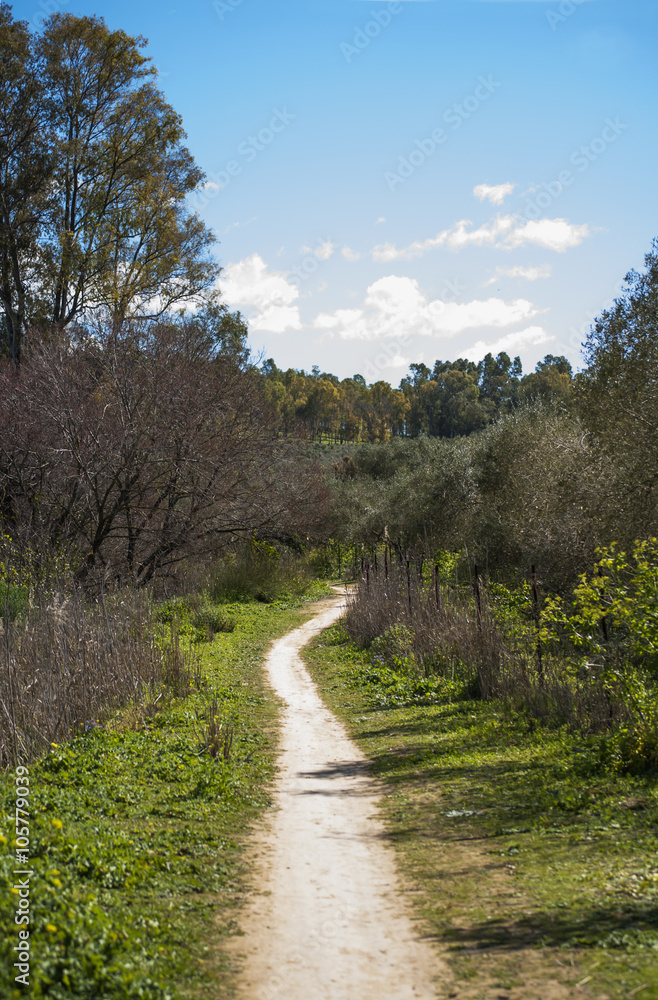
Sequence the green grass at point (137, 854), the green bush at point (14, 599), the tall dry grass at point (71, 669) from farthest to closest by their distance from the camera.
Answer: the green bush at point (14, 599), the tall dry grass at point (71, 669), the green grass at point (137, 854)

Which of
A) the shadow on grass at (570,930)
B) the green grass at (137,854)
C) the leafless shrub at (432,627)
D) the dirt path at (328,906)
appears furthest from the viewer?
the leafless shrub at (432,627)

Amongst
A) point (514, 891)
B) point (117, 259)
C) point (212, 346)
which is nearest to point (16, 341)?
point (117, 259)

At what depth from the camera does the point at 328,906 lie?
471 centimetres

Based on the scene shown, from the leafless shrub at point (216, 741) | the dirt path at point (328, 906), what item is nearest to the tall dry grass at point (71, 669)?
the leafless shrub at point (216, 741)

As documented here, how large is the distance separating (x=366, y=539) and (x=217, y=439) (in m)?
17.8

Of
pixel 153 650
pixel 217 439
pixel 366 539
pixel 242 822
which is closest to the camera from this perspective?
pixel 242 822

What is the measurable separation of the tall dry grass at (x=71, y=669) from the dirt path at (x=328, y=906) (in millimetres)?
2356

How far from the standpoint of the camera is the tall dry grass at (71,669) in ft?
24.0

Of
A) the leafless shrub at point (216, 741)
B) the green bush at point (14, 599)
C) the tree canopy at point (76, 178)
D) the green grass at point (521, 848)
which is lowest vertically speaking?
the green grass at point (521, 848)

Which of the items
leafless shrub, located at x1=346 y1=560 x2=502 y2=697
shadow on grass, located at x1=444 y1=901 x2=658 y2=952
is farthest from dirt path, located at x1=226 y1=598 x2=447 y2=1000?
leafless shrub, located at x1=346 y1=560 x2=502 y2=697

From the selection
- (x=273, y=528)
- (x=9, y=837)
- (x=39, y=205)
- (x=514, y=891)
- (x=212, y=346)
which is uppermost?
(x=39, y=205)

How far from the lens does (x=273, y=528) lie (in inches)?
823

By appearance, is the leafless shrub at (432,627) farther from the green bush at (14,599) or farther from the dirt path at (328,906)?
the green bush at (14,599)

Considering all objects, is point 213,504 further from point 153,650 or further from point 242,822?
point 242,822
